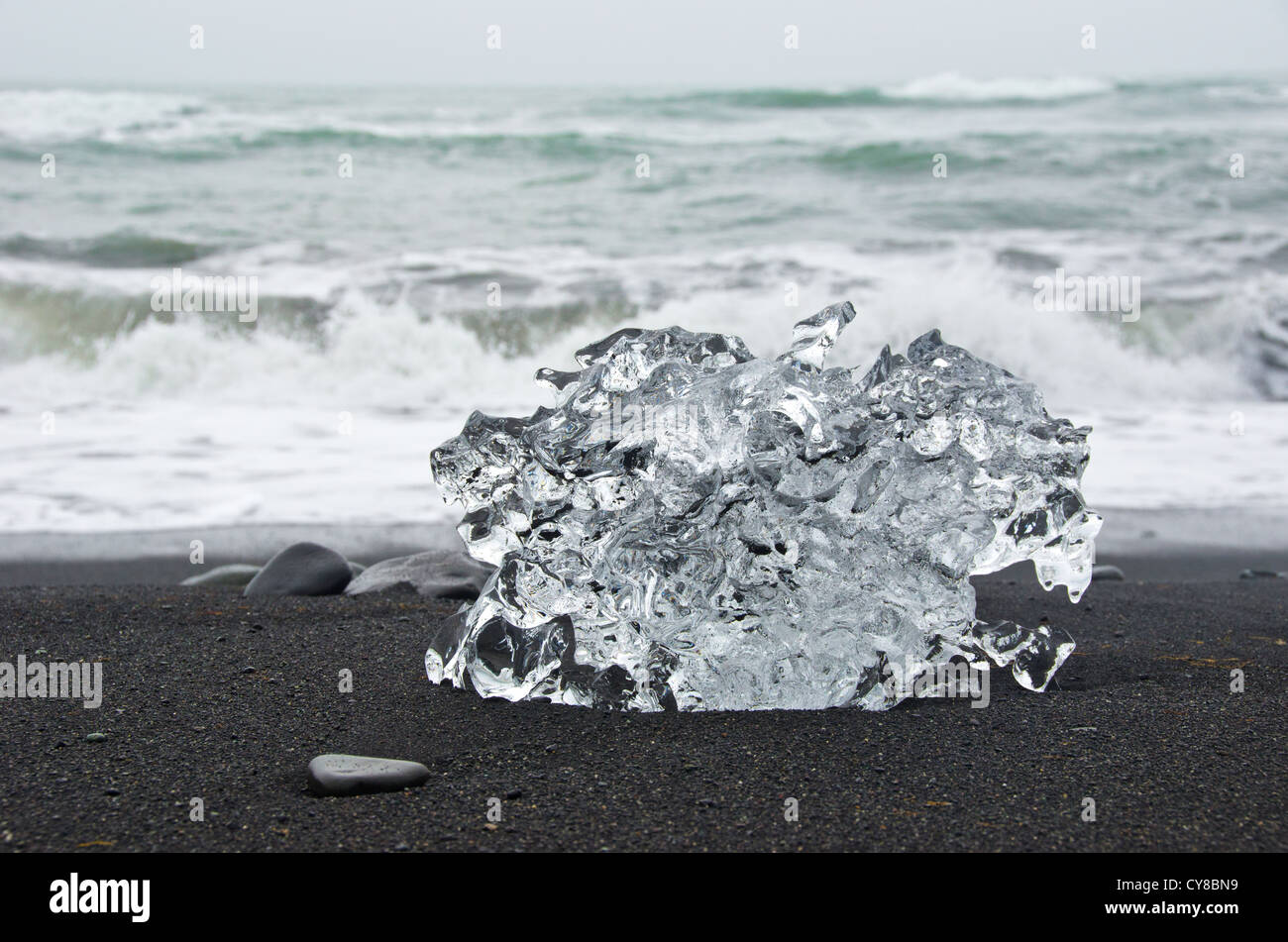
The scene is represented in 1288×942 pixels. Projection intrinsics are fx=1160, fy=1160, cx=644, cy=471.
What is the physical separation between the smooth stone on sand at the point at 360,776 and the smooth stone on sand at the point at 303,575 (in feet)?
5.61

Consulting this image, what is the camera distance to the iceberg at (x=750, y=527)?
106 inches

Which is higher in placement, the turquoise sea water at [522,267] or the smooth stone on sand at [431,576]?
the turquoise sea water at [522,267]

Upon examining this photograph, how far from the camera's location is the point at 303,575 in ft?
13.1

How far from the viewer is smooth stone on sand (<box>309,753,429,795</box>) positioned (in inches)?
88.0

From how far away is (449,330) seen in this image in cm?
1011

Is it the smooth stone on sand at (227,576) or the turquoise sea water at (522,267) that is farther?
the turquoise sea water at (522,267)

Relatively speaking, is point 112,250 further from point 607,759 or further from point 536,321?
point 607,759

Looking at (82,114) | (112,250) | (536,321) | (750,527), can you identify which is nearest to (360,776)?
(750,527)

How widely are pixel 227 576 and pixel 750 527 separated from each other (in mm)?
2424

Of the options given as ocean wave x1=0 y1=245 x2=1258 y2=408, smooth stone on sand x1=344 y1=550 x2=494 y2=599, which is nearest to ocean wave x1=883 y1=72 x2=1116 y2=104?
ocean wave x1=0 y1=245 x2=1258 y2=408

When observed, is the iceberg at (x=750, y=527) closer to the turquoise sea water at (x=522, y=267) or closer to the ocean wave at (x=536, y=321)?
the turquoise sea water at (x=522, y=267)

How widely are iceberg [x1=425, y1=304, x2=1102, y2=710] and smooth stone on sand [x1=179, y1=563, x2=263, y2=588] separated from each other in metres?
1.68

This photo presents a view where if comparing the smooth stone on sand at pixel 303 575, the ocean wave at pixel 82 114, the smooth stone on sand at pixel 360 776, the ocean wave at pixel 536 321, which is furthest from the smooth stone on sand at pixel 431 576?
the ocean wave at pixel 82 114
